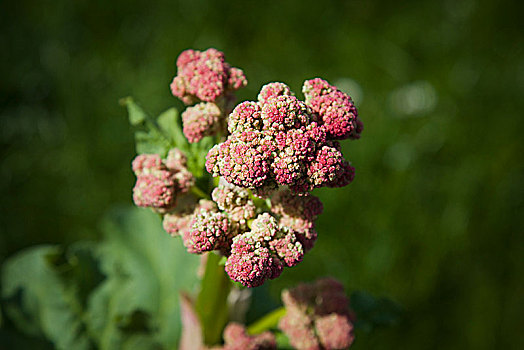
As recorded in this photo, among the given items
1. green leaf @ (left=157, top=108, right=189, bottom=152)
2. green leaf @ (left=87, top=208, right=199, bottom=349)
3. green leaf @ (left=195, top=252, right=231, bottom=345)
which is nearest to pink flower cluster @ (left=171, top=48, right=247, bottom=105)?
green leaf @ (left=157, top=108, right=189, bottom=152)

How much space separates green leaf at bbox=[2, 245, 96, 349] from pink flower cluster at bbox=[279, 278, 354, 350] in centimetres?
72

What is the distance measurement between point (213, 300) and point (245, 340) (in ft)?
0.47

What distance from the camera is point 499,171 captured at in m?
3.33

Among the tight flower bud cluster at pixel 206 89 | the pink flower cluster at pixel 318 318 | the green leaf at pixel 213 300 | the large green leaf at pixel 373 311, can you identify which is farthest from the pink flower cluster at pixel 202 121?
the large green leaf at pixel 373 311

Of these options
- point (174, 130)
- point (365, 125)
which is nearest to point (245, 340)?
point (174, 130)

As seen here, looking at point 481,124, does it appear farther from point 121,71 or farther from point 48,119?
point 48,119

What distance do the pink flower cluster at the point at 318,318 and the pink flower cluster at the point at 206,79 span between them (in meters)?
0.53

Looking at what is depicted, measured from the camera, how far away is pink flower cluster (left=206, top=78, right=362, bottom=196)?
41.0 inches

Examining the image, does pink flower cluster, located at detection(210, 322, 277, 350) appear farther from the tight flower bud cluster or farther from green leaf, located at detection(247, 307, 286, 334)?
the tight flower bud cluster

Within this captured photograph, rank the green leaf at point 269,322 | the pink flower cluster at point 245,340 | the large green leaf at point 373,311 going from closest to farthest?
the pink flower cluster at point 245,340 < the green leaf at point 269,322 < the large green leaf at point 373,311

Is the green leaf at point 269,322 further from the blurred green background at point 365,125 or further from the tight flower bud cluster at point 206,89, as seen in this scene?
the blurred green background at point 365,125

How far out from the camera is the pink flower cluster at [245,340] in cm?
136

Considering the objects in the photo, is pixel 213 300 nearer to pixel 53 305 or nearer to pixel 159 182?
pixel 159 182

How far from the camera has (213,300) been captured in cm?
145
